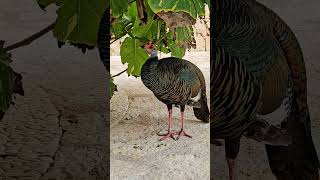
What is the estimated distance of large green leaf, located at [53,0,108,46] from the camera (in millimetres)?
804

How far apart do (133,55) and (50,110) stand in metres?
0.44

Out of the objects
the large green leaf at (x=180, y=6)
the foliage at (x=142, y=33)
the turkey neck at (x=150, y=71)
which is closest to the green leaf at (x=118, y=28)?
the foliage at (x=142, y=33)

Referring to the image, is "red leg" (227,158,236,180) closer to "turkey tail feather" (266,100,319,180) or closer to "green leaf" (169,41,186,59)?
"turkey tail feather" (266,100,319,180)

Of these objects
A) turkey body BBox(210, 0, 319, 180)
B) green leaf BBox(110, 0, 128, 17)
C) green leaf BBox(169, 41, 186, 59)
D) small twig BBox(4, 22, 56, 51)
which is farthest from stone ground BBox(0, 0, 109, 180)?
green leaf BBox(169, 41, 186, 59)

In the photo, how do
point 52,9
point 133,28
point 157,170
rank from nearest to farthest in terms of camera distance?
point 52,9 → point 133,28 → point 157,170

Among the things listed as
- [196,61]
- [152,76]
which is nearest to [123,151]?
[152,76]

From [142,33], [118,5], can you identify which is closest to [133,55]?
[142,33]

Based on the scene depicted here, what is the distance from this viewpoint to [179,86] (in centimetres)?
146

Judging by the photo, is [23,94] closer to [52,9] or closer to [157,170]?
[52,9]

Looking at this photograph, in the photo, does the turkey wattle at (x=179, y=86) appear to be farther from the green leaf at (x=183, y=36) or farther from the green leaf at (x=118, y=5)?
the green leaf at (x=118, y=5)

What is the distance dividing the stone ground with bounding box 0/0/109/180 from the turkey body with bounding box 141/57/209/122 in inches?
20.6

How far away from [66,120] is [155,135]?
641 millimetres

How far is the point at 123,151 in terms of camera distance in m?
1.46

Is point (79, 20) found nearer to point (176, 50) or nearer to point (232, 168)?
point (232, 168)
